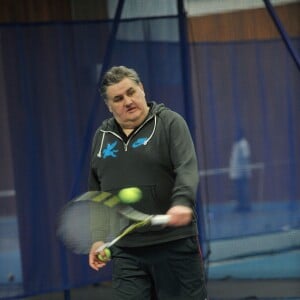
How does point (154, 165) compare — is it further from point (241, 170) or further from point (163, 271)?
point (241, 170)

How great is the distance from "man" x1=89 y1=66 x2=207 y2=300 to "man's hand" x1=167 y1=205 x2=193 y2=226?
0.75 feet

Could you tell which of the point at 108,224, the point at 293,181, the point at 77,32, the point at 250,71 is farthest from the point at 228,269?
the point at 108,224

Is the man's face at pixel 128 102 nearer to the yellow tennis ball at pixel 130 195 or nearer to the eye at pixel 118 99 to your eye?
the eye at pixel 118 99

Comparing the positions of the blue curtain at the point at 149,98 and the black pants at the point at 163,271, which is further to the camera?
the blue curtain at the point at 149,98

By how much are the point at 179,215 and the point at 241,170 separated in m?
2.73

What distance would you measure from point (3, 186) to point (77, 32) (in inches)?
50.7

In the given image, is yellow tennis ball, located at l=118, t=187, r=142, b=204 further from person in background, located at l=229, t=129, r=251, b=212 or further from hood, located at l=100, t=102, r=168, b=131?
person in background, located at l=229, t=129, r=251, b=212

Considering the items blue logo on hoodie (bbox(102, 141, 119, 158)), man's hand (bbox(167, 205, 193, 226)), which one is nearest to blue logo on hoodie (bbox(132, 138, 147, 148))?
blue logo on hoodie (bbox(102, 141, 119, 158))

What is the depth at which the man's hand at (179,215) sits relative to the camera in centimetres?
321

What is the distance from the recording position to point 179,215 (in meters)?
3.21

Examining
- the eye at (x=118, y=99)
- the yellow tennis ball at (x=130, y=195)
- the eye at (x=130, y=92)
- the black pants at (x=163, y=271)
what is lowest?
the black pants at (x=163, y=271)

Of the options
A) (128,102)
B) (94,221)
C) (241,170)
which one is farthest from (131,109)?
(241,170)

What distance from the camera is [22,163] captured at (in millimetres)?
5461

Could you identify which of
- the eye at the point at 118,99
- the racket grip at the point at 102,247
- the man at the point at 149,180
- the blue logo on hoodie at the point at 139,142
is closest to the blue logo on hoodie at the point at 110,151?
the man at the point at 149,180
